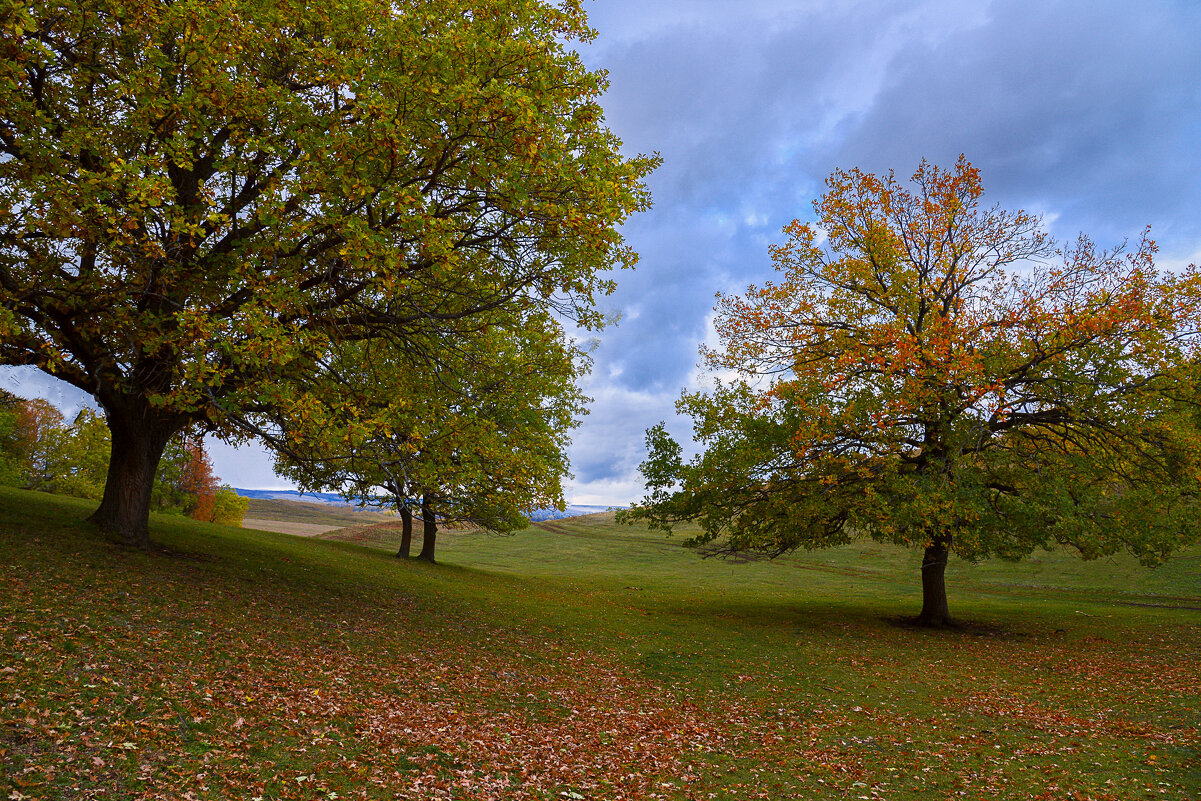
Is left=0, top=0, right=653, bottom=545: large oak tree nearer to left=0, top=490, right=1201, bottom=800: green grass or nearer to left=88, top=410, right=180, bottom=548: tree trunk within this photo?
left=88, top=410, right=180, bottom=548: tree trunk

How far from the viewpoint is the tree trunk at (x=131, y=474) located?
17.1 m

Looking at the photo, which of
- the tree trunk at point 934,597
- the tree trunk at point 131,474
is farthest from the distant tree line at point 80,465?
the tree trunk at point 934,597

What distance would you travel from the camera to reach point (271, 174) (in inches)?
533

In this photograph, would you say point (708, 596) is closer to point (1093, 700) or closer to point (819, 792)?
point (1093, 700)

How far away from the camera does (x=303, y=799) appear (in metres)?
6.92

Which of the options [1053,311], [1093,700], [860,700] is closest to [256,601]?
[860,700]

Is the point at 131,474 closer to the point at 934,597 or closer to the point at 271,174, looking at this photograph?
the point at 271,174

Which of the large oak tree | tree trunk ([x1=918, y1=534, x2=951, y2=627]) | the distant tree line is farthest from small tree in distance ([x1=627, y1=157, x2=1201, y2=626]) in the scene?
the distant tree line

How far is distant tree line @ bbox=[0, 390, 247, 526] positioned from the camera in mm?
49375

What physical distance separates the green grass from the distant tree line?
3098 centimetres

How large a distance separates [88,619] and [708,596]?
31.9 m

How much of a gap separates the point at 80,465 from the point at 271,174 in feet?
176

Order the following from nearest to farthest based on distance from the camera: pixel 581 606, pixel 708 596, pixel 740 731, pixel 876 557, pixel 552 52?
pixel 740 731 → pixel 552 52 → pixel 581 606 → pixel 708 596 → pixel 876 557

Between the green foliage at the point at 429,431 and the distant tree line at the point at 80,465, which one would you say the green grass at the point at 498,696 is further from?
the distant tree line at the point at 80,465
